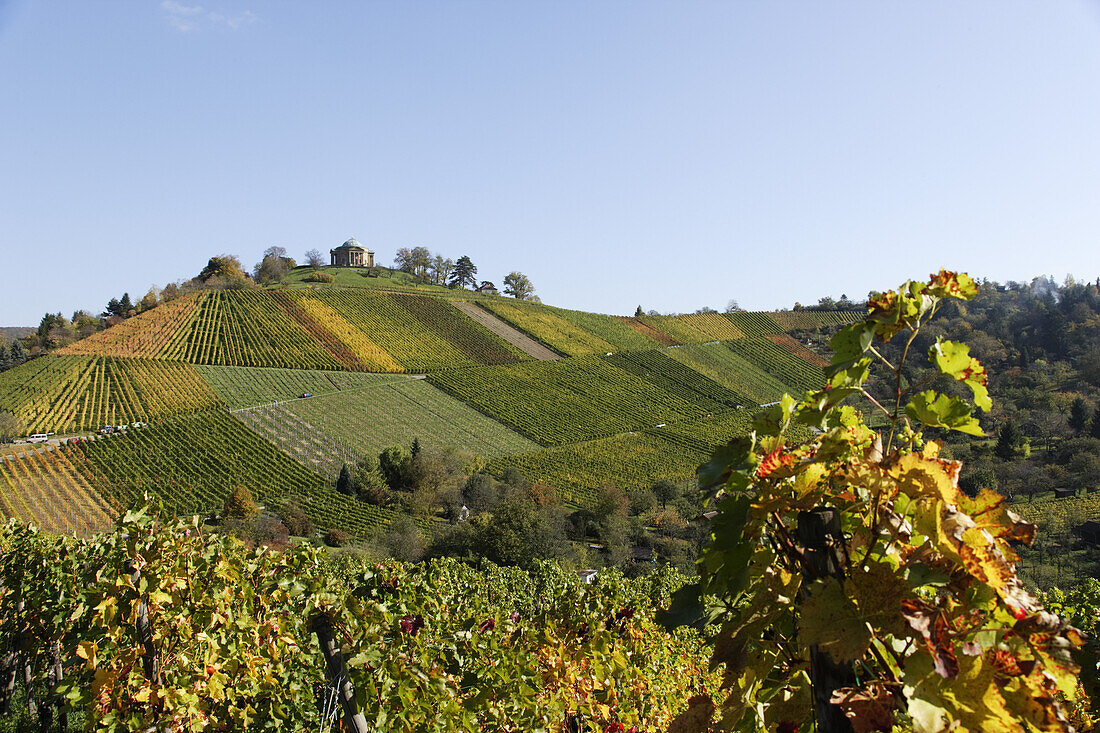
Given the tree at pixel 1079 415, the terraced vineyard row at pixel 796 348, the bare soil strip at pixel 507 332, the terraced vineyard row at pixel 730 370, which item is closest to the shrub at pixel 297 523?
the bare soil strip at pixel 507 332

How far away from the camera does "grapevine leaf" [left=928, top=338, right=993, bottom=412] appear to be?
135 centimetres

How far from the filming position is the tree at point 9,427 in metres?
31.6

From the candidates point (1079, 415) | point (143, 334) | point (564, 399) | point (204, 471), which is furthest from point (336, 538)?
point (1079, 415)

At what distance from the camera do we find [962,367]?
4.50ft

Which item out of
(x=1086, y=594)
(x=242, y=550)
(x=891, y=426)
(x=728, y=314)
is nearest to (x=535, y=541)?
(x=1086, y=594)

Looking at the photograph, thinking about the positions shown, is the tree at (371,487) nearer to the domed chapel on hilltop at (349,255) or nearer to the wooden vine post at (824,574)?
the wooden vine post at (824,574)

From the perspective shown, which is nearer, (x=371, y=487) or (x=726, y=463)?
(x=726, y=463)

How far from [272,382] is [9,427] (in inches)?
565

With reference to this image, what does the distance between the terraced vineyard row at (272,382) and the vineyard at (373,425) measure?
0.97 metres

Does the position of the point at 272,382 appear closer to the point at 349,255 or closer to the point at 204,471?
the point at 204,471

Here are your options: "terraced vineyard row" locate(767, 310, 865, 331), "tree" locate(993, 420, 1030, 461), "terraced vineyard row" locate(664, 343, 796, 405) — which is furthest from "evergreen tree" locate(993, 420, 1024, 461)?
"terraced vineyard row" locate(767, 310, 865, 331)

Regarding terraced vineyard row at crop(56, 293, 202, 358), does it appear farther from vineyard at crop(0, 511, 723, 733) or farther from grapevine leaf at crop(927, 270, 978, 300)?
grapevine leaf at crop(927, 270, 978, 300)

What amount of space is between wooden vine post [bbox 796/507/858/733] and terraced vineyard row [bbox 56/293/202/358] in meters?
50.2

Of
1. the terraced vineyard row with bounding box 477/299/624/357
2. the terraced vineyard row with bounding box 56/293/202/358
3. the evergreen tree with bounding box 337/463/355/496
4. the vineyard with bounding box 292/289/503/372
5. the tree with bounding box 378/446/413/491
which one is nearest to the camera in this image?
the evergreen tree with bounding box 337/463/355/496
